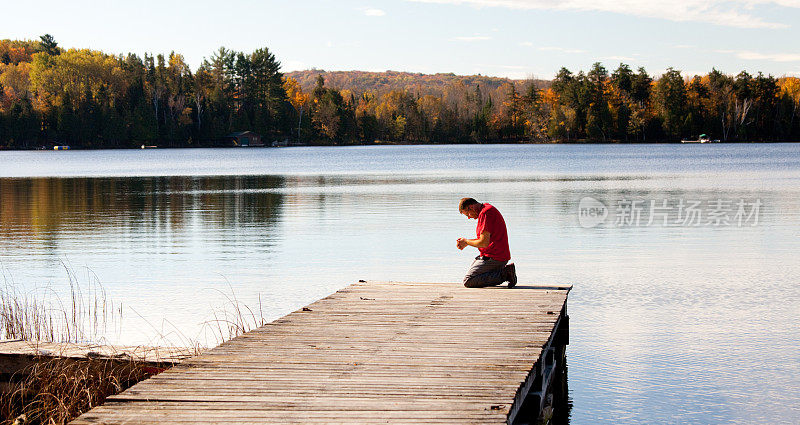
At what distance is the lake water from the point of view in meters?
9.64

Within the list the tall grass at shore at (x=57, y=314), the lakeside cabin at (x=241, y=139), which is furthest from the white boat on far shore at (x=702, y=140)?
the tall grass at shore at (x=57, y=314)

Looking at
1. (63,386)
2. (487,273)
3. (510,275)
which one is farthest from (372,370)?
(510,275)

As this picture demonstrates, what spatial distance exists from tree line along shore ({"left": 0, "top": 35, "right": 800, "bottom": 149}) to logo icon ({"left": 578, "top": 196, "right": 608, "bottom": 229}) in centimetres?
10866

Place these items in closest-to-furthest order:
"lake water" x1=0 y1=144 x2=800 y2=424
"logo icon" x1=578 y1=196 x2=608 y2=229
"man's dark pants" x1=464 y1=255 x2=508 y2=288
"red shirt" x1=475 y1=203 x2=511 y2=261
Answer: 1. "lake water" x1=0 y1=144 x2=800 y2=424
2. "red shirt" x1=475 y1=203 x2=511 y2=261
3. "man's dark pants" x1=464 y1=255 x2=508 y2=288
4. "logo icon" x1=578 y1=196 x2=608 y2=229

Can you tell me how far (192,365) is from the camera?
22.8ft

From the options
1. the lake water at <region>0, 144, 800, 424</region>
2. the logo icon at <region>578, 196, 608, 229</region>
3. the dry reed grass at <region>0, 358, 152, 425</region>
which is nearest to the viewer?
the dry reed grass at <region>0, 358, 152, 425</region>

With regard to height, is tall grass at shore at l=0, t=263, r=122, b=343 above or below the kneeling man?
below

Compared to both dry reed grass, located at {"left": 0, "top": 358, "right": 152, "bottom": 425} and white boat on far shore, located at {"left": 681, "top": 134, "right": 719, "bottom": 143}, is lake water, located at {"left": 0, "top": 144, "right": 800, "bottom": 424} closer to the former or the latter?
dry reed grass, located at {"left": 0, "top": 358, "right": 152, "bottom": 425}

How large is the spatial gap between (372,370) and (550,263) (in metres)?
11.1

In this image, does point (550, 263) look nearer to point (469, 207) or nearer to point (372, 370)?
point (469, 207)

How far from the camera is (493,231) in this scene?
10.7 metres

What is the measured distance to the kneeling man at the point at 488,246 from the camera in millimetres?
10672

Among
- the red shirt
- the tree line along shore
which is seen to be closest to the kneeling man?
the red shirt

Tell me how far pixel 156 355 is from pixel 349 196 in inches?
1076
